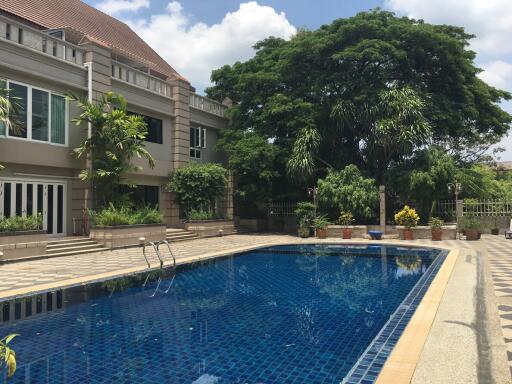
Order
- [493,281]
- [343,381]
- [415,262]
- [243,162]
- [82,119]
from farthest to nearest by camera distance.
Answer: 1. [243,162]
2. [82,119]
3. [415,262]
4. [493,281]
5. [343,381]

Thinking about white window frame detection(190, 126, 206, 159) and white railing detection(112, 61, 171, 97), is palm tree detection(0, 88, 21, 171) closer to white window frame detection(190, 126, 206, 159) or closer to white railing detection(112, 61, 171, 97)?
white railing detection(112, 61, 171, 97)

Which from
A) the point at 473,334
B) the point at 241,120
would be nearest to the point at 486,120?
the point at 241,120

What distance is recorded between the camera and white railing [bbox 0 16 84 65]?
14320 millimetres

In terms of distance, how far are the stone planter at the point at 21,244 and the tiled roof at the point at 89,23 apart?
8.84m

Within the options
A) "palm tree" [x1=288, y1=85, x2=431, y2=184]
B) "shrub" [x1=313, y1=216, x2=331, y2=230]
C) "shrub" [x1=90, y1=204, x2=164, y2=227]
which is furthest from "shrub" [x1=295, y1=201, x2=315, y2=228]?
"shrub" [x1=90, y1=204, x2=164, y2=227]

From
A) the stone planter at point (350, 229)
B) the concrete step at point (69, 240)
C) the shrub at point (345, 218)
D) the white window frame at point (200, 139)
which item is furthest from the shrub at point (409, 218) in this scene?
the concrete step at point (69, 240)

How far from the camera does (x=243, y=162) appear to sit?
77.3ft

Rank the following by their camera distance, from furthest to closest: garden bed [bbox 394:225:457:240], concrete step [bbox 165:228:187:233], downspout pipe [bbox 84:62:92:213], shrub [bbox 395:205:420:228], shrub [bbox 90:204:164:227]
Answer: shrub [bbox 395:205:420:228] → concrete step [bbox 165:228:187:233] → garden bed [bbox 394:225:457:240] → downspout pipe [bbox 84:62:92:213] → shrub [bbox 90:204:164:227]

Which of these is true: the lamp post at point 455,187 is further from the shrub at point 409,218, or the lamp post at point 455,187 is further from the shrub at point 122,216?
the shrub at point 122,216

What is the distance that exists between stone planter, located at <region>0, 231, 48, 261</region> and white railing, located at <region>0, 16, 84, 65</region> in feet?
20.9

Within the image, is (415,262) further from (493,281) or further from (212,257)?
(212,257)

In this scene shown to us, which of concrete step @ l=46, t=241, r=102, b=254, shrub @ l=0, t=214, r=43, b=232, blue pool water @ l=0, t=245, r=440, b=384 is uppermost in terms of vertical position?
shrub @ l=0, t=214, r=43, b=232

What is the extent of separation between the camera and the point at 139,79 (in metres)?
20.5

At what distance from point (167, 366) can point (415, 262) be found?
10.4 m
